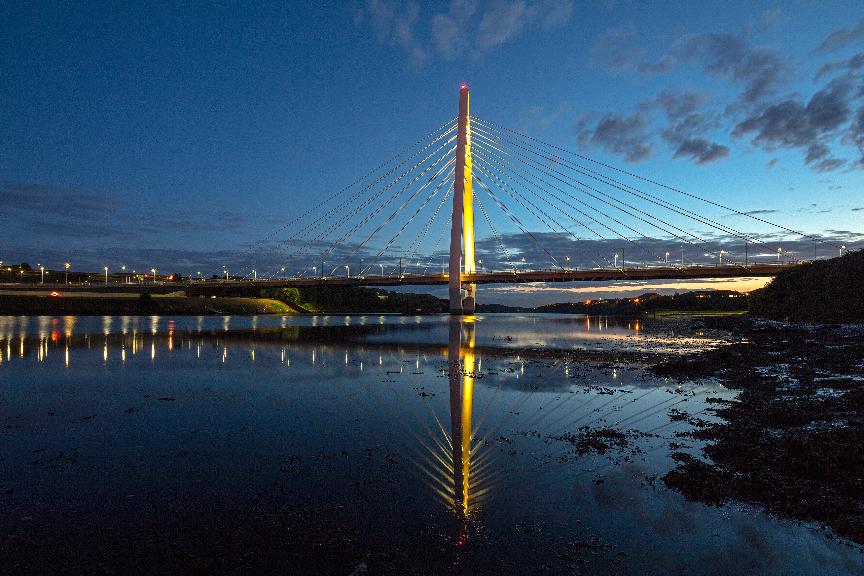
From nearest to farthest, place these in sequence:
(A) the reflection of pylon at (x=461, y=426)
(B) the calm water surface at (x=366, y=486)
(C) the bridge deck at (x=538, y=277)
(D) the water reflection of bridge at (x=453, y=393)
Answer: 1. (B) the calm water surface at (x=366, y=486)
2. (A) the reflection of pylon at (x=461, y=426)
3. (D) the water reflection of bridge at (x=453, y=393)
4. (C) the bridge deck at (x=538, y=277)

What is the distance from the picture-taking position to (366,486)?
653 cm

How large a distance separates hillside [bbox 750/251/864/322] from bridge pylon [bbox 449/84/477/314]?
38157 millimetres

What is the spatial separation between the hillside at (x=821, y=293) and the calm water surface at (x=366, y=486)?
39383 mm

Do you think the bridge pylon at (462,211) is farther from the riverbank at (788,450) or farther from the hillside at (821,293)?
the riverbank at (788,450)

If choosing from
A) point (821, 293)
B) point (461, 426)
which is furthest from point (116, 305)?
point (821, 293)

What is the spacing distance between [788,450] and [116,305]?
101 m

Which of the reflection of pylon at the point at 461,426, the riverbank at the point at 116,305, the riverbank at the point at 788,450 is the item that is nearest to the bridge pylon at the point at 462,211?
the reflection of pylon at the point at 461,426

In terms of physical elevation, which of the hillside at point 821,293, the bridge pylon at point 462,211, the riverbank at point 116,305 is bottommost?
the riverbank at point 116,305

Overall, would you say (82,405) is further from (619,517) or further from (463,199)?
(463,199)

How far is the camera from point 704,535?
5.17 metres

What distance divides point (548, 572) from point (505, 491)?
1.96 metres

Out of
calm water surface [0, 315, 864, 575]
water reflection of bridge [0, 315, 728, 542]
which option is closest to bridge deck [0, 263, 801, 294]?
water reflection of bridge [0, 315, 728, 542]

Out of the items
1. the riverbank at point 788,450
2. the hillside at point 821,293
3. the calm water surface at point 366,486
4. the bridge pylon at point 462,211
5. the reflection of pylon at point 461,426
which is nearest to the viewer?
the calm water surface at point 366,486

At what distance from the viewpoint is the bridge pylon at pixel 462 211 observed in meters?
63.5
